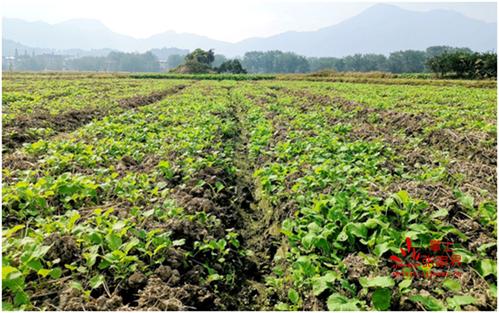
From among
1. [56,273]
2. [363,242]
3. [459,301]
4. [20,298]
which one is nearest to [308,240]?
[363,242]

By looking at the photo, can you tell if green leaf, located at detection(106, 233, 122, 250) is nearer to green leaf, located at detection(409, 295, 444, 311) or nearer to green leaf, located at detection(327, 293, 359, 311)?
green leaf, located at detection(327, 293, 359, 311)

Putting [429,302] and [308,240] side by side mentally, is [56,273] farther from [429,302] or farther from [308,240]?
[429,302]

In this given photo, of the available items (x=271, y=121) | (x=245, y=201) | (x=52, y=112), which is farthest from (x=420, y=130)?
(x=52, y=112)

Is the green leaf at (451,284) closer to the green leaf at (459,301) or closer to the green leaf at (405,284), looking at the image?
the green leaf at (459,301)

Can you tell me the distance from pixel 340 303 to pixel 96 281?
2.12 metres

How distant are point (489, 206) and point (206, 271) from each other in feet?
10.5

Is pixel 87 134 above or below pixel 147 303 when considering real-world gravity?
above

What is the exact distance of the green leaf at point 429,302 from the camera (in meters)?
2.93

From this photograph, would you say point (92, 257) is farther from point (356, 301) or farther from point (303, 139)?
point (303, 139)

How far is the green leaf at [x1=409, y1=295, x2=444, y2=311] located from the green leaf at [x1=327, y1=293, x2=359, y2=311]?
0.47m

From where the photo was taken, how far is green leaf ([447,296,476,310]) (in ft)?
9.43

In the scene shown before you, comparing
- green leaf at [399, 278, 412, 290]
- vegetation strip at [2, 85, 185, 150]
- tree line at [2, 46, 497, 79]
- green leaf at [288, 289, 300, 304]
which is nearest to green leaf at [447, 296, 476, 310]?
green leaf at [399, 278, 412, 290]

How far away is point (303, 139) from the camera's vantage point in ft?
27.9

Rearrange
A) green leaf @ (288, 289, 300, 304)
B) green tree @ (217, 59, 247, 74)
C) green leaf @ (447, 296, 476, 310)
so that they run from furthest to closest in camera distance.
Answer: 1. green tree @ (217, 59, 247, 74)
2. green leaf @ (288, 289, 300, 304)
3. green leaf @ (447, 296, 476, 310)
